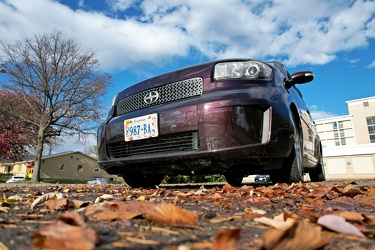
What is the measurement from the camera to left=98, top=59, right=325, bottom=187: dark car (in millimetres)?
2441

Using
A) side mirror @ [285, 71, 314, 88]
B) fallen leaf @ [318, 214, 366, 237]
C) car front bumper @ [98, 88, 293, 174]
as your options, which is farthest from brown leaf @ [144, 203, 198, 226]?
side mirror @ [285, 71, 314, 88]

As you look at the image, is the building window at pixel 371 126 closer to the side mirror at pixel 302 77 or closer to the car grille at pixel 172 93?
the side mirror at pixel 302 77

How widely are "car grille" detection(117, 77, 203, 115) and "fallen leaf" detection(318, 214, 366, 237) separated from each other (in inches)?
78.9

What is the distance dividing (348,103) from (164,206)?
194ft

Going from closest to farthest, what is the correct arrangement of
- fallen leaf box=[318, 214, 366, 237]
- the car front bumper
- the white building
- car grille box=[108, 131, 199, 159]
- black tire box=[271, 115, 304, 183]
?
fallen leaf box=[318, 214, 366, 237] → the car front bumper → car grille box=[108, 131, 199, 159] → black tire box=[271, 115, 304, 183] → the white building

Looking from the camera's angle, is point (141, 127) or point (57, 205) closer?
point (57, 205)

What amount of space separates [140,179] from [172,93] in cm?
151

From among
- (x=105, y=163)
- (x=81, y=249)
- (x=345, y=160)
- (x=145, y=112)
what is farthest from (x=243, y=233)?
(x=345, y=160)

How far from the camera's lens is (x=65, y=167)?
40344 millimetres

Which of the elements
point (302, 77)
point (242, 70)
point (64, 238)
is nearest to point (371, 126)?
point (302, 77)

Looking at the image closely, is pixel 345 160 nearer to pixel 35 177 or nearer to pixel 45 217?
pixel 35 177

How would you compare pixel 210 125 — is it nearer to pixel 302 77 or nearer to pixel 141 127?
pixel 141 127

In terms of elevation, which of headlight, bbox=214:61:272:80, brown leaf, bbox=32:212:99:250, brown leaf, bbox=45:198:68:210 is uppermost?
headlight, bbox=214:61:272:80

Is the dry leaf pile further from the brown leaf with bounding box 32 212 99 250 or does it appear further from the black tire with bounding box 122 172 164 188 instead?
the black tire with bounding box 122 172 164 188
